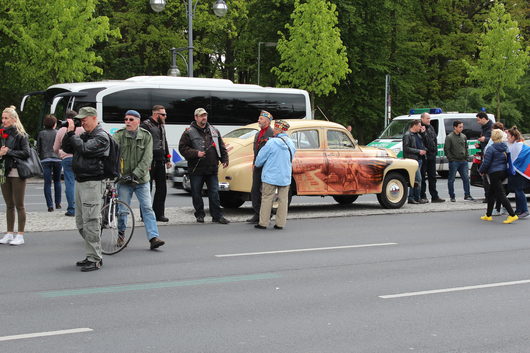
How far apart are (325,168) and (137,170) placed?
5.13 meters

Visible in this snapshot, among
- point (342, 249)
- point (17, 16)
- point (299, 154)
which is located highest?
point (17, 16)

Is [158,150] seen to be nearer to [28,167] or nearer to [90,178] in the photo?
[28,167]

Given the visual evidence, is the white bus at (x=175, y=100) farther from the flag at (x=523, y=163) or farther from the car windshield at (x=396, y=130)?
the flag at (x=523, y=163)

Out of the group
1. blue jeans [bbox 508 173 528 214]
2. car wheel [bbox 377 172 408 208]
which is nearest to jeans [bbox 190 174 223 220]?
car wheel [bbox 377 172 408 208]

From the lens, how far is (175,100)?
27094 millimetres

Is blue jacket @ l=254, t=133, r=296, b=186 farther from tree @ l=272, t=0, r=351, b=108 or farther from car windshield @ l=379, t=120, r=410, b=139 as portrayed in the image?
tree @ l=272, t=0, r=351, b=108

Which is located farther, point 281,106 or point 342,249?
point 281,106

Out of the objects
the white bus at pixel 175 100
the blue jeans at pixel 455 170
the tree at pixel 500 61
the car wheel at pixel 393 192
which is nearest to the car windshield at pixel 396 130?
the white bus at pixel 175 100

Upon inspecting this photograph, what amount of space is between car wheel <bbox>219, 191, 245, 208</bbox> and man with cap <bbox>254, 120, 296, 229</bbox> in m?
2.50

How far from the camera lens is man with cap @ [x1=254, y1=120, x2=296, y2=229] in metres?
12.7

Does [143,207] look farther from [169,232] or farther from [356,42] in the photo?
[356,42]

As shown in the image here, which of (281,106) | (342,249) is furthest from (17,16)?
(342,249)

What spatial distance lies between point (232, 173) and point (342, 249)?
4.04m

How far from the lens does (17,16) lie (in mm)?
30344
